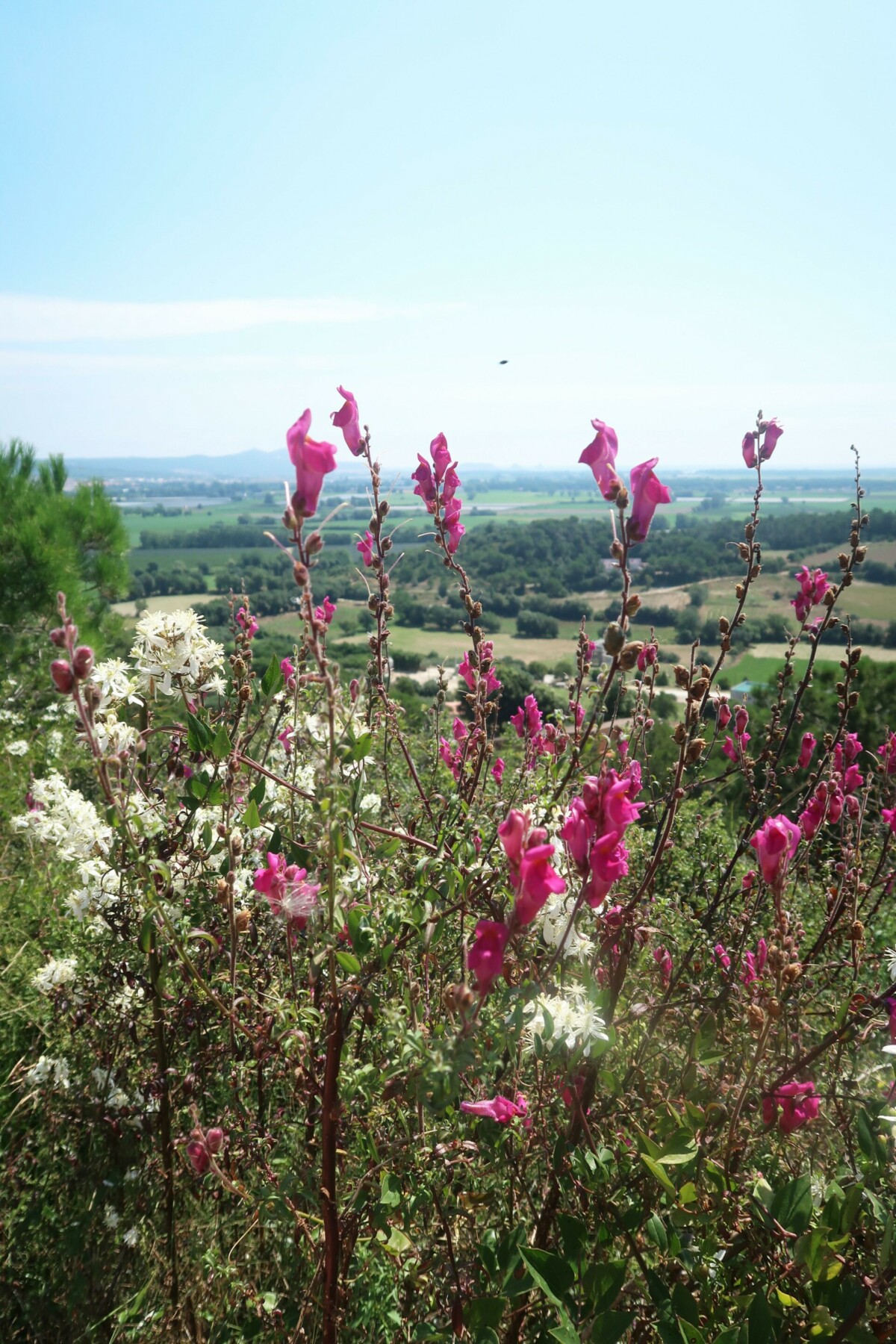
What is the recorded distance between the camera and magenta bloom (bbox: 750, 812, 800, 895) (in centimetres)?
140

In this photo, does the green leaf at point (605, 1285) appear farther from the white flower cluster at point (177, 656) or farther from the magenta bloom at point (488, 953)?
the white flower cluster at point (177, 656)

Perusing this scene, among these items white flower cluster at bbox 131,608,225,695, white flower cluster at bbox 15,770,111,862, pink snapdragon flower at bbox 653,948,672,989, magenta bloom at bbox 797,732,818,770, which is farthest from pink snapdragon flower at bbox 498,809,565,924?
magenta bloom at bbox 797,732,818,770

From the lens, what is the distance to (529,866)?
103cm

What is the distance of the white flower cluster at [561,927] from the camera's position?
1.52m

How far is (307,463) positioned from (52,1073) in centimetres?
234

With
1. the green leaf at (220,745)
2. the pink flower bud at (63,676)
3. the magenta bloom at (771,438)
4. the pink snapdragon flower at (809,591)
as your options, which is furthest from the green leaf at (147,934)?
the pink snapdragon flower at (809,591)

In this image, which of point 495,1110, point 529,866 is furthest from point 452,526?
point 495,1110

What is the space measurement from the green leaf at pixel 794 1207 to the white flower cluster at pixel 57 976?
7.20 feet

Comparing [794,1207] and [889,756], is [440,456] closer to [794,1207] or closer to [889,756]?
[794,1207]

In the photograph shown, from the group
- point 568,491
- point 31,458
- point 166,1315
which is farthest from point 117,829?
point 568,491

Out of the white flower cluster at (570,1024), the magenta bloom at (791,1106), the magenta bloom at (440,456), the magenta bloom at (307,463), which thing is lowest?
the magenta bloom at (791,1106)

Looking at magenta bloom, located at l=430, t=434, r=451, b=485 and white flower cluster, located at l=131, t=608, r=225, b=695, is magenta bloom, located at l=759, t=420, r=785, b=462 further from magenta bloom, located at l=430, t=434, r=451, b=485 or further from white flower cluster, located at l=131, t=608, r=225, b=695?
white flower cluster, located at l=131, t=608, r=225, b=695

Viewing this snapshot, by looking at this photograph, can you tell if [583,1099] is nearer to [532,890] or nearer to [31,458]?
[532,890]

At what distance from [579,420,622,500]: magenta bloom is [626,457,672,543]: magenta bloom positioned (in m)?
0.05
